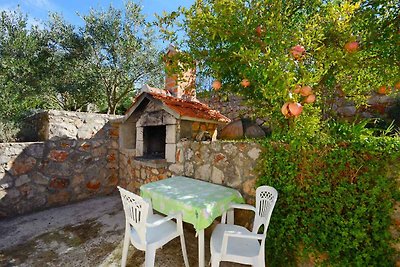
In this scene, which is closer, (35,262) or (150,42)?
(35,262)

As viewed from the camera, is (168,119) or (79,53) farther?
(79,53)

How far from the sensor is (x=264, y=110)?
267cm

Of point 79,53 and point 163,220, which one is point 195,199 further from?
point 79,53

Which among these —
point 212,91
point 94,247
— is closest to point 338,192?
point 212,91

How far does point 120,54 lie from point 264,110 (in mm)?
4596

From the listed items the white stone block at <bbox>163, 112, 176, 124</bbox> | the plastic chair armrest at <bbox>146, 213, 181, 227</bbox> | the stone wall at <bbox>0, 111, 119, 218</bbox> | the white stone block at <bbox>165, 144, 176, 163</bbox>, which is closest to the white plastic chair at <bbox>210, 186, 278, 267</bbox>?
the plastic chair armrest at <bbox>146, 213, 181, 227</bbox>

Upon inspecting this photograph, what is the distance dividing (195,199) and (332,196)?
1361mm

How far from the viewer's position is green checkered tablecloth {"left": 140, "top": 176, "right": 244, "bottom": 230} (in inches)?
75.9

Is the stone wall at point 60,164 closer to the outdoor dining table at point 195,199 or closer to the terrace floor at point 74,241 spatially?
the terrace floor at point 74,241

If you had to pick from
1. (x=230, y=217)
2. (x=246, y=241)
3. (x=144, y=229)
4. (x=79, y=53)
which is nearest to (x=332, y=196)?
(x=246, y=241)

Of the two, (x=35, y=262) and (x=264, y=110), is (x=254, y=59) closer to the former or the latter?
(x=264, y=110)

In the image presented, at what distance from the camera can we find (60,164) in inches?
163

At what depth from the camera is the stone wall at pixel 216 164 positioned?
2387 mm

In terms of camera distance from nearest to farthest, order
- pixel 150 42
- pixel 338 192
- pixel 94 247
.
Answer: pixel 338 192 < pixel 94 247 < pixel 150 42
